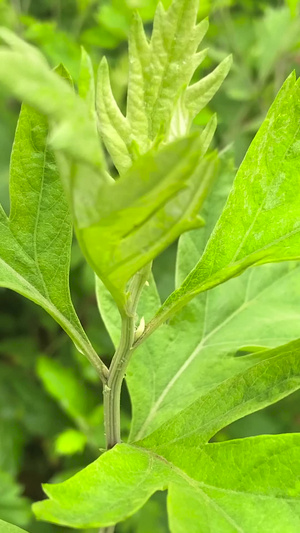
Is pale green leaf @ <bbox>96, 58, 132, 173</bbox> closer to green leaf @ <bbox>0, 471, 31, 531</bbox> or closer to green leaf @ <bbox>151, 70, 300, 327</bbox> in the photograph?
green leaf @ <bbox>151, 70, 300, 327</bbox>

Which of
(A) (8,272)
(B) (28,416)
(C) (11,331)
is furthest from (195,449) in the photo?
A: (C) (11,331)

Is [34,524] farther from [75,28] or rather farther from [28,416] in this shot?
[75,28]

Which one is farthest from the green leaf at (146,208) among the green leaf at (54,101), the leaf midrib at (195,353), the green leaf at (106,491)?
the leaf midrib at (195,353)

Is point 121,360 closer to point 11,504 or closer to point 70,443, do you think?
point 70,443

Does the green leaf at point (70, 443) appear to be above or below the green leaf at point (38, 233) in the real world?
below

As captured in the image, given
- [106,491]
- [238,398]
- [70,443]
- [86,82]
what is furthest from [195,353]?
[70,443]

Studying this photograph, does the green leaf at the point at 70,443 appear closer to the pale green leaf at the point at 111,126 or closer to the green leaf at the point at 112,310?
the green leaf at the point at 112,310
